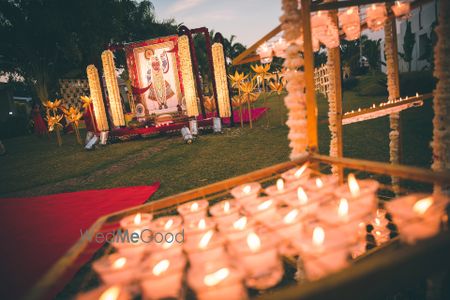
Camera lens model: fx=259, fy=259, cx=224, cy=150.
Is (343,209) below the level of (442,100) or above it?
below

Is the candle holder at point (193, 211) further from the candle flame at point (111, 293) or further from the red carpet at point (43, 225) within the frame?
the red carpet at point (43, 225)

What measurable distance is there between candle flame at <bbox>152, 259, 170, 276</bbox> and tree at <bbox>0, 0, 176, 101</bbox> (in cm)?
1744

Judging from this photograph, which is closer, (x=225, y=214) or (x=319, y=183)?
(x=225, y=214)

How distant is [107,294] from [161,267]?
213 mm

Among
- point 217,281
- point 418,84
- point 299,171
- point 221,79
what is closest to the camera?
point 217,281

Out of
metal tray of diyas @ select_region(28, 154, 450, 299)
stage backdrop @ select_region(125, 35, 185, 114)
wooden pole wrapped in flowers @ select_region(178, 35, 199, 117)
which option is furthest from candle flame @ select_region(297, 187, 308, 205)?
stage backdrop @ select_region(125, 35, 185, 114)

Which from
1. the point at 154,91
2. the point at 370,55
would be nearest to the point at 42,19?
the point at 154,91

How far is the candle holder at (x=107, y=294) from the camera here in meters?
0.96

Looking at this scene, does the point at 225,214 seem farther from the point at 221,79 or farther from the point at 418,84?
the point at 418,84

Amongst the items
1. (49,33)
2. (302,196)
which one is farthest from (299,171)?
(49,33)

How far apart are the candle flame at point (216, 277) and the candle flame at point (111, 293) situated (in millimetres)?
353

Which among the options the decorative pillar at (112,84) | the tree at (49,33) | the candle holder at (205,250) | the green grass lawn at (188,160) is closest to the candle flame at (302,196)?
the candle holder at (205,250)

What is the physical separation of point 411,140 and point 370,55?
897 inches

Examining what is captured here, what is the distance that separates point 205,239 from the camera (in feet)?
3.97
